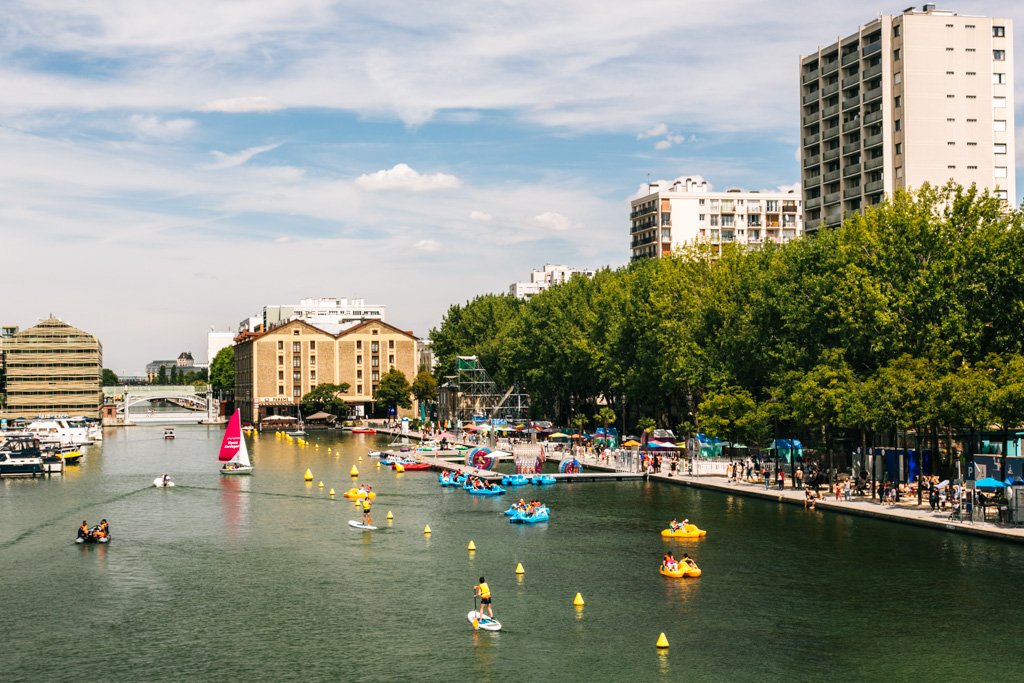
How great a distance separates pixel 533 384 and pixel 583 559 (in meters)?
104

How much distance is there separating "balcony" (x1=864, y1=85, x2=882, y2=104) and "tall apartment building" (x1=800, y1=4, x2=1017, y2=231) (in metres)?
0.12

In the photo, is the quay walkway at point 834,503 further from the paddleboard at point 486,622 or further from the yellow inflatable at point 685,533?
the paddleboard at point 486,622

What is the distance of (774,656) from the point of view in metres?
42.4

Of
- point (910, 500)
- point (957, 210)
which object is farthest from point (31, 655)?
point (957, 210)

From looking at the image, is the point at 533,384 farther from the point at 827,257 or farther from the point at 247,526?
the point at 247,526

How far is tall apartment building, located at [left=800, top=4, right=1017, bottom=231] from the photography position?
129m

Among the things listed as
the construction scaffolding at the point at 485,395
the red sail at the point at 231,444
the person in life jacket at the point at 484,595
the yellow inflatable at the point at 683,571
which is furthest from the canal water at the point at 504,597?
the construction scaffolding at the point at 485,395

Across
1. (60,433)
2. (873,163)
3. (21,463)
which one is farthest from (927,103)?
(60,433)

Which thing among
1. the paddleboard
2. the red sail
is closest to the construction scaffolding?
the red sail

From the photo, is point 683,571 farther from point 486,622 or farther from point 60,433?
point 60,433

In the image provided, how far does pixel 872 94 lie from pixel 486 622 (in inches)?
4195

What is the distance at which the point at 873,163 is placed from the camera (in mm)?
133750

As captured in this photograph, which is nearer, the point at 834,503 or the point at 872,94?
the point at 834,503

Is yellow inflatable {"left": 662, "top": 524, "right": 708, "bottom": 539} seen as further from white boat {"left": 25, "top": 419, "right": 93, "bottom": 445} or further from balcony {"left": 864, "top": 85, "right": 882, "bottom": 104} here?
white boat {"left": 25, "top": 419, "right": 93, "bottom": 445}
